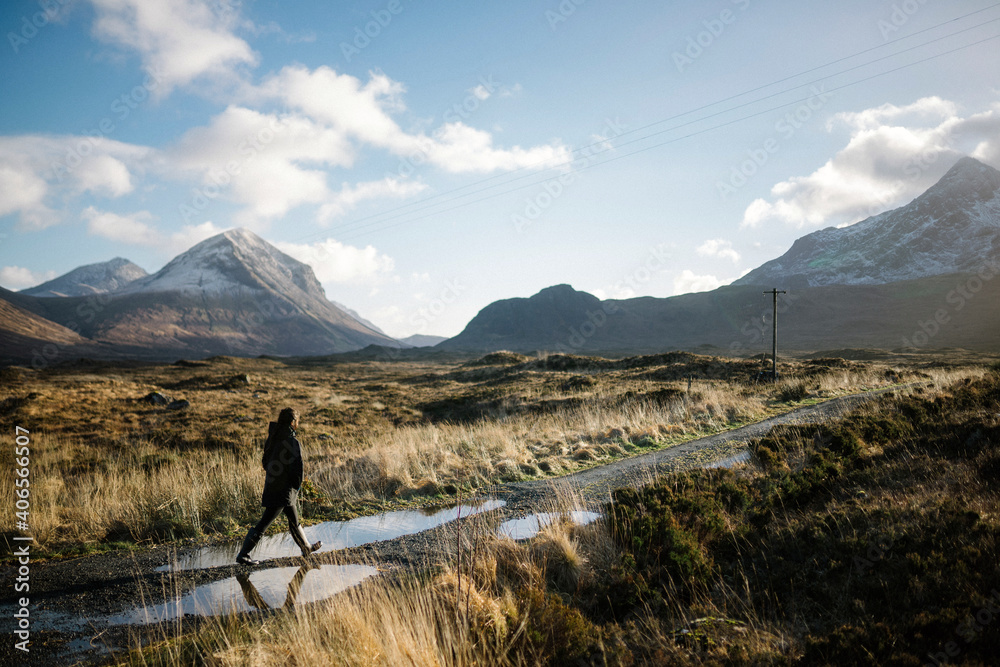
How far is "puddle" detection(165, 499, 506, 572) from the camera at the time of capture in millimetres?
6668

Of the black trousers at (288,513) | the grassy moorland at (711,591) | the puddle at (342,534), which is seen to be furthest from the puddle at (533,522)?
the black trousers at (288,513)

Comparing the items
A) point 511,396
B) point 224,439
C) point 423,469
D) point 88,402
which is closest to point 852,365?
point 511,396

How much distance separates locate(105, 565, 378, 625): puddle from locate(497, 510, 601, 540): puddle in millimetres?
2029

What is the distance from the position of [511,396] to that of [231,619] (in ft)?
73.9

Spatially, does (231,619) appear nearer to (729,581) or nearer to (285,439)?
(285,439)

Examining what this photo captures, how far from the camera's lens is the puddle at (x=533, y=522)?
6.54m

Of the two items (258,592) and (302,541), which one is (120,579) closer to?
(258,592)

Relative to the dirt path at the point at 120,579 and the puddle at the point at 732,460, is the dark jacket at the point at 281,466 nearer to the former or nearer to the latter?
the dirt path at the point at 120,579

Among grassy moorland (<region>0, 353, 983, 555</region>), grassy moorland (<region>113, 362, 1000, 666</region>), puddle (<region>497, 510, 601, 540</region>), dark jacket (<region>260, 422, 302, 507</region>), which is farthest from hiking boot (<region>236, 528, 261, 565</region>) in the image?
puddle (<region>497, 510, 601, 540</region>)

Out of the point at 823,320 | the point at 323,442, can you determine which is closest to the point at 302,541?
the point at 323,442

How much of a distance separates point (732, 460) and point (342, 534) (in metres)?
8.30

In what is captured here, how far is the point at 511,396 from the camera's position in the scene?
2672cm

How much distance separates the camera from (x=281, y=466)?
665 cm

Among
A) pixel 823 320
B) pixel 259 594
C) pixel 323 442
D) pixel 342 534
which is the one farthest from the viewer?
pixel 823 320
